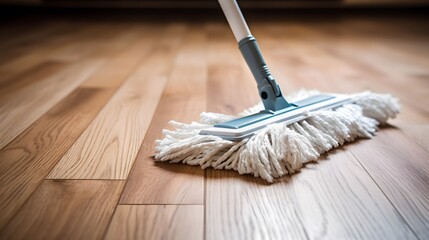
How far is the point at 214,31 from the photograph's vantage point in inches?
96.8

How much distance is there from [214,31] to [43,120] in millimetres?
1564

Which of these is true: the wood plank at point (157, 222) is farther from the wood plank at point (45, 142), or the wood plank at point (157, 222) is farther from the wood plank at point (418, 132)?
the wood plank at point (418, 132)

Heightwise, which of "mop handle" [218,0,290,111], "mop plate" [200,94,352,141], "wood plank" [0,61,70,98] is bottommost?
"mop plate" [200,94,352,141]

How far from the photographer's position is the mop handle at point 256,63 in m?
0.87

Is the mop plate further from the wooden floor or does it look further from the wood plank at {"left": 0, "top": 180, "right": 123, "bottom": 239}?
the wood plank at {"left": 0, "top": 180, "right": 123, "bottom": 239}

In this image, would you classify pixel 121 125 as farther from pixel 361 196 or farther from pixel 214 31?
pixel 214 31

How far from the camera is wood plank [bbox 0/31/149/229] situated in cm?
66

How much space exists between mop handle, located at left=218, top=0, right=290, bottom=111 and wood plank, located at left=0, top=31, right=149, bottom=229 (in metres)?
0.34

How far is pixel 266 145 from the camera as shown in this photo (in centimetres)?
A: 73

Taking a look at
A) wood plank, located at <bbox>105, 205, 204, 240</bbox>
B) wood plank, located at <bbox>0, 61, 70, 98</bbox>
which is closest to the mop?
wood plank, located at <bbox>105, 205, 204, 240</bbox>

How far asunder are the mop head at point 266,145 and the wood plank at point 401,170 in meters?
0.06

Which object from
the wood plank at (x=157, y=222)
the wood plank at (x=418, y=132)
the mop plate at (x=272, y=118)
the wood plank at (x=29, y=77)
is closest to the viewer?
the wood plank at (x=157, y=222)

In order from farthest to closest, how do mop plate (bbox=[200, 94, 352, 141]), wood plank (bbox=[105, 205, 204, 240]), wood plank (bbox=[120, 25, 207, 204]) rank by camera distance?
mop plate (bbox=[200, 94, 352, 141]) → wood plank (bbox=[120, 25, 207, 204]) → wood plank (bbox=[105, 205, 204, 240])

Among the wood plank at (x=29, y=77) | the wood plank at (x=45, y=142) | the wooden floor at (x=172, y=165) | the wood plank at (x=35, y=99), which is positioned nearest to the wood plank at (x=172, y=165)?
the wooden floor at (x=172, y=165)
